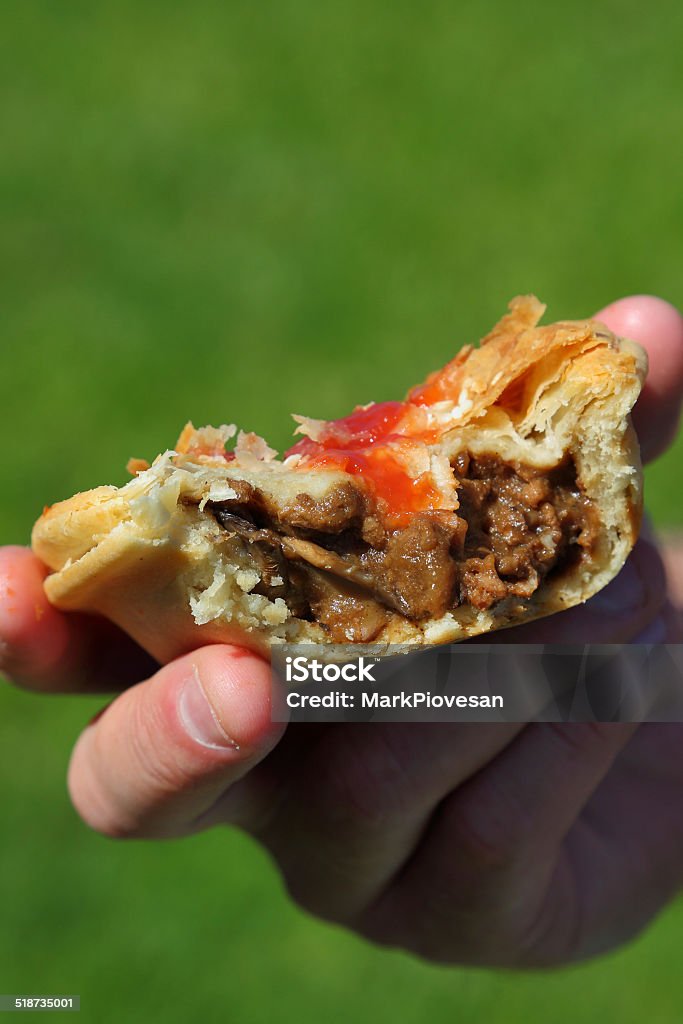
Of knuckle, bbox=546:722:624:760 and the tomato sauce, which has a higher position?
the tomato sauce

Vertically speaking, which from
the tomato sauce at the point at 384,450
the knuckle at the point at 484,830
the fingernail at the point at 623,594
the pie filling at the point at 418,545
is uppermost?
the tomato sauce at the point at 384,450

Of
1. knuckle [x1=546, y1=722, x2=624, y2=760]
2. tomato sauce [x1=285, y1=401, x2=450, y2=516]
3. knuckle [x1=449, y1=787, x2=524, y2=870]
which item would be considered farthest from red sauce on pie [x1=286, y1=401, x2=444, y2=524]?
knuckle [x1=449, y1=787, x2=524, y2=870]

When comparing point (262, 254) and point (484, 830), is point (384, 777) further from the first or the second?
point (262, 254)

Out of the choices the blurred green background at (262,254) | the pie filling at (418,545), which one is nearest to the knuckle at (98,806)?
the pie filling at (418,545)

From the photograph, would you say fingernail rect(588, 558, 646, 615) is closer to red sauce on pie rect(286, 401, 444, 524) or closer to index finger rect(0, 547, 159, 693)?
red sauce on pie rect(286, 401, 444, 524)

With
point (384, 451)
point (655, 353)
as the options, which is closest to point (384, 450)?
point (384, 451)

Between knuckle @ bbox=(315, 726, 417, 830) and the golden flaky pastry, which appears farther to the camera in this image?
knuckle @ bbox=(315, 726, 417, 830)

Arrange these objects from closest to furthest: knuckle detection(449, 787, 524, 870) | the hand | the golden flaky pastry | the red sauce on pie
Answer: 1. the golden flaky pastry
2. the red sauce on pie
3. the hand
4. knuckle detection(449, 787, 524, 870)

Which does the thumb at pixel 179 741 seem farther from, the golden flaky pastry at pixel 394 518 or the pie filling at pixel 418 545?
the pie filling at pixel 418 545

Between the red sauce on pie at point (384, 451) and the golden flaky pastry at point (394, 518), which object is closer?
the golden flaky pastry at point (394, 518)
